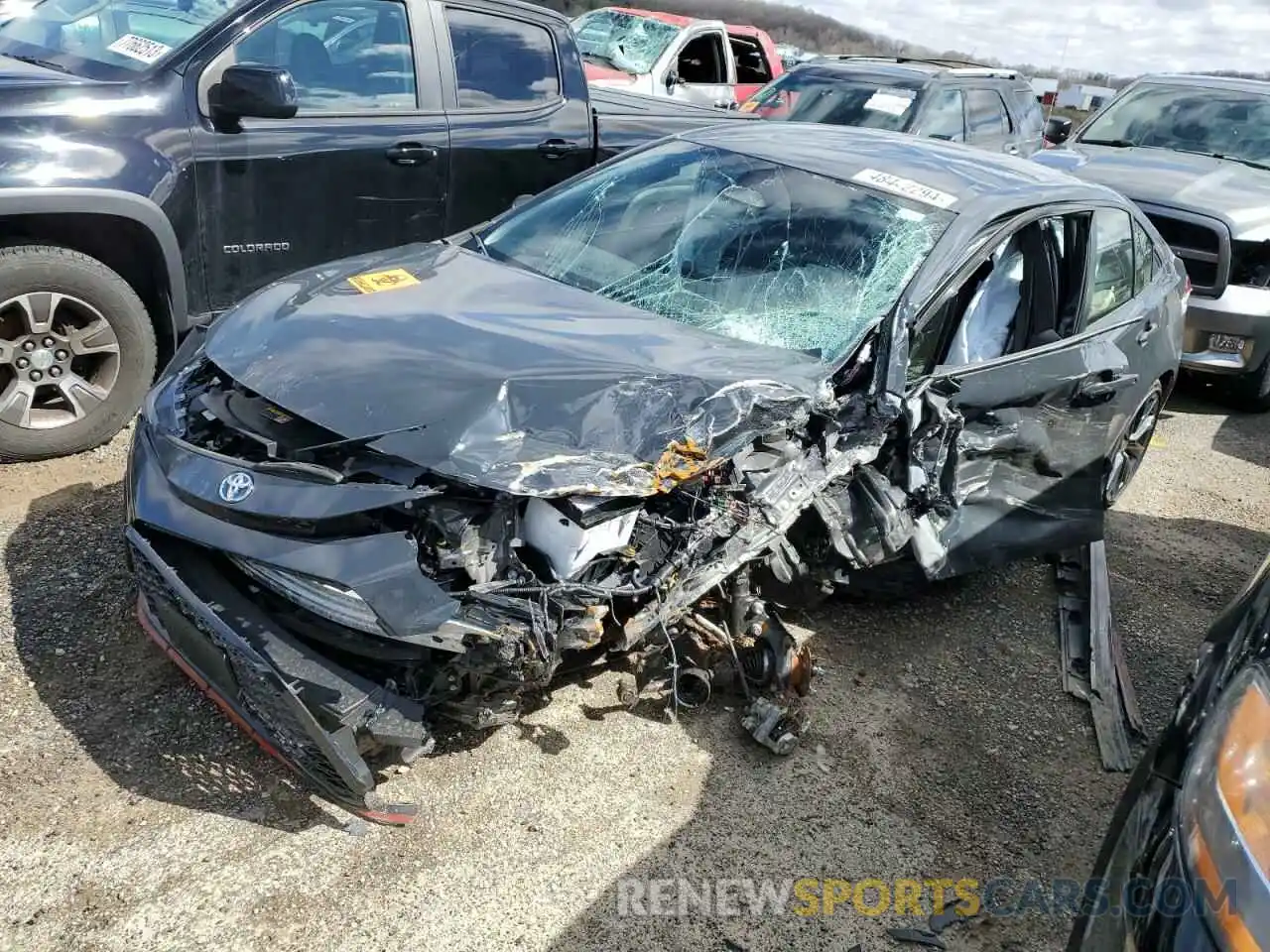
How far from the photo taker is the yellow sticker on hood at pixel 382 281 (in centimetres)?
320

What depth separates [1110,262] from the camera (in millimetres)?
4105

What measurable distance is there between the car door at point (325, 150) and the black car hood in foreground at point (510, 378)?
1.20m

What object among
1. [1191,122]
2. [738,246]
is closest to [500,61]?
[738,246]

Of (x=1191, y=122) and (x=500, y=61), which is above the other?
(x=500, y=61)

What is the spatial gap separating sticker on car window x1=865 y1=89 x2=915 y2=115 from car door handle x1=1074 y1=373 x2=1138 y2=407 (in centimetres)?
468

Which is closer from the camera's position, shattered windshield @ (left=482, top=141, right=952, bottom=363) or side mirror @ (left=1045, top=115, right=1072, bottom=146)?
shattered windshield @ (left=482, top=141, right=952, bottom=363)

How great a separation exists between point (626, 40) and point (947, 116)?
442cm

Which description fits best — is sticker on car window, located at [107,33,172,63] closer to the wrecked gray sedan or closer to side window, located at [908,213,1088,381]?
the wrecked gray sedan

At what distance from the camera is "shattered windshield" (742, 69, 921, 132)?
781 centimetres

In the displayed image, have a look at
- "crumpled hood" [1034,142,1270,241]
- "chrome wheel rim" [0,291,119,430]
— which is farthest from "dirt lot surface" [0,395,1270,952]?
"crumpled hood" [1034,142,1270,241]

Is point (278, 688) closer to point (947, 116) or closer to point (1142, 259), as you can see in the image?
point (1142, 259)

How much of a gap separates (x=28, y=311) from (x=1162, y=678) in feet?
14.2

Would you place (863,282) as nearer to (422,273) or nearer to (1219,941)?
(422,273)

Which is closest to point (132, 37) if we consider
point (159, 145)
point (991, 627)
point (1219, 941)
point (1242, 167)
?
point (159, 145)
